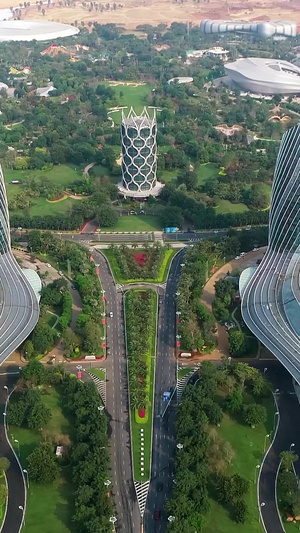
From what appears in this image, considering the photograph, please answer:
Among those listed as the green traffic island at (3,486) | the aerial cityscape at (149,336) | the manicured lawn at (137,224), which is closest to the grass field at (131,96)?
the aerial cityscape at (149,336)

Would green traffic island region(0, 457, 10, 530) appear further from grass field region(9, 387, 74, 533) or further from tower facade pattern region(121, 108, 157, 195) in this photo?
tower facade pattern region(121, 108, 157, 195)

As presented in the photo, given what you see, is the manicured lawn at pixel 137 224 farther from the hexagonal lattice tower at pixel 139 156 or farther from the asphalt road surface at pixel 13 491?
the asphalt road surface at pixel 13 491

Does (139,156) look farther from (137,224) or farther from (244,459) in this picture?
(244,459)

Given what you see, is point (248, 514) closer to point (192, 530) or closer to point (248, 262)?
point (192, 530)

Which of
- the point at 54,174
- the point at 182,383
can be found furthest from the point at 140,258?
the point at 54,174

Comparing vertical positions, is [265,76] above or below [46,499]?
above
